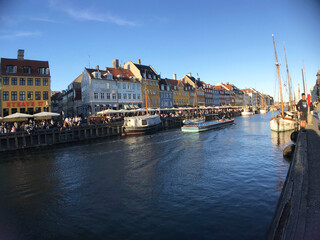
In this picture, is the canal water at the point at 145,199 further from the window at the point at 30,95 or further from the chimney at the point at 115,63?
the chimney at the point at 115,63

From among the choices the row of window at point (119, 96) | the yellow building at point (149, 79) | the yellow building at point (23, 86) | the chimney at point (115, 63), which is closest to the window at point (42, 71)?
the yellow building at point (23, 86)

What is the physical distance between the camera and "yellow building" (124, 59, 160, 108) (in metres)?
74.2

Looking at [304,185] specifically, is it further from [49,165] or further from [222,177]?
[49,165]

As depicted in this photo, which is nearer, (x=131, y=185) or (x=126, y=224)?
(x=126, y=224)

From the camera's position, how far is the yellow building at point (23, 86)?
43.5m

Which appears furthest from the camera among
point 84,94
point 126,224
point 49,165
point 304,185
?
point 84,94

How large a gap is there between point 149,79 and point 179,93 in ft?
68.2

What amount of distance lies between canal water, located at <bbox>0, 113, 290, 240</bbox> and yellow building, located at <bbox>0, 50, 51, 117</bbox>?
95.7ft

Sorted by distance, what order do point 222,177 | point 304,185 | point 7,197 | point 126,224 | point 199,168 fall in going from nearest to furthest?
point 304,185 < point 126,224 < point 7,197 < point 222,177 < point 199,168

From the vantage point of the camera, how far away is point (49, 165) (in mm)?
20547

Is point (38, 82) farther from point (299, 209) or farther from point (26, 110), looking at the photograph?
point (299, 209)

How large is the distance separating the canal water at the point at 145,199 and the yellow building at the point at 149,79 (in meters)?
56.9

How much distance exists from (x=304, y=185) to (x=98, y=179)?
11.9 m

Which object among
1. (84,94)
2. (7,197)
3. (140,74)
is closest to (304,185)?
(7,197)
